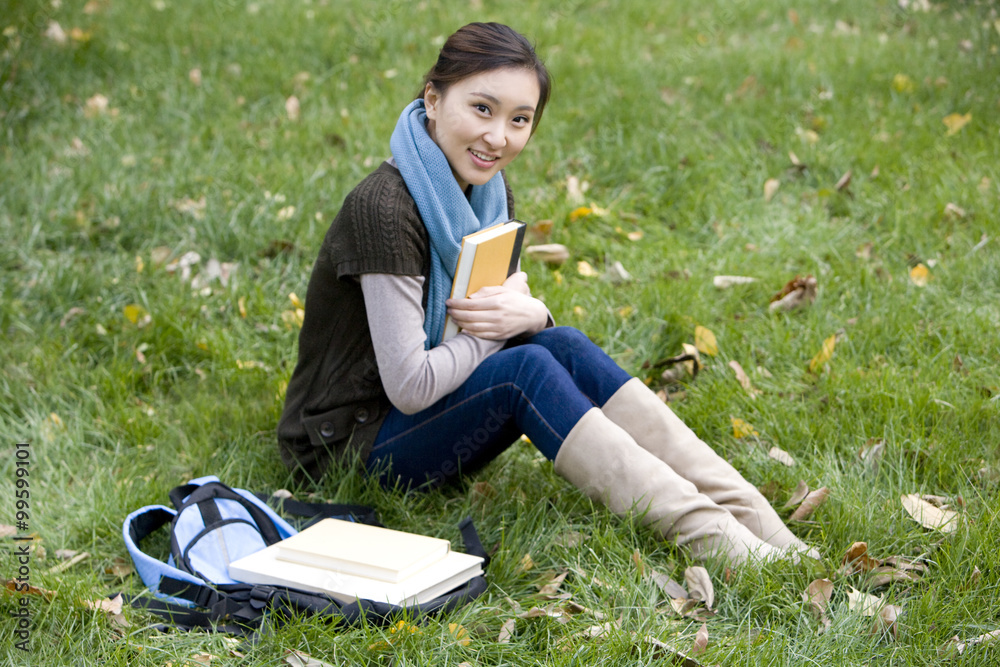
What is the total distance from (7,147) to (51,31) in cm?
132

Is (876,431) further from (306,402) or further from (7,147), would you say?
(7,147)

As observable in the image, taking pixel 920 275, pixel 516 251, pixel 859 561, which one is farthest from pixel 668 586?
pixel 920 275

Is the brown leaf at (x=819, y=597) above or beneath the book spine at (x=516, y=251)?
beneath

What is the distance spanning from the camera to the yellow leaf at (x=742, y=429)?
2.71 metres

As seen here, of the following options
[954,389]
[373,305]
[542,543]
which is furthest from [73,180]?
[954,389]

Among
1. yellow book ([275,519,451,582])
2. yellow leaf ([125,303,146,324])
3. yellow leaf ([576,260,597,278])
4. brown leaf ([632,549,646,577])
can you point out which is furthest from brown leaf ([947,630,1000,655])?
yellow leaf ([125,303,146,324])

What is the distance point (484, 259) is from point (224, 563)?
0.99 m

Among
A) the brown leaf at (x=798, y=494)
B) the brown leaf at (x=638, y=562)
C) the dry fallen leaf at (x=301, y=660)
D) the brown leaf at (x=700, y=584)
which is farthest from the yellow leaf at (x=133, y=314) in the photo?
the brown leaf at (x=798, y=494)

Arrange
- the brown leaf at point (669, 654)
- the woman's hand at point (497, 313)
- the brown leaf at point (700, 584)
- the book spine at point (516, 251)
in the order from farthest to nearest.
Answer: the book spine at point (516, 251) → the woman's hand at point (497, 313) → the brown leaf at point (700, 584) → the brown leaf at point (669, 654)

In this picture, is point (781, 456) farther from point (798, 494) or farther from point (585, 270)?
point (585, 270)

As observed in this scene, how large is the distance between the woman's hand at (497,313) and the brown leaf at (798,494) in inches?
32.0

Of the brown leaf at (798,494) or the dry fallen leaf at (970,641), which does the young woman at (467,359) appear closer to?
the brown leaf at (798,494)

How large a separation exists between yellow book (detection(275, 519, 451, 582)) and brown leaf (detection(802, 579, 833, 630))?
839 millimetres

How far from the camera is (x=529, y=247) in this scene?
3.78 metres
